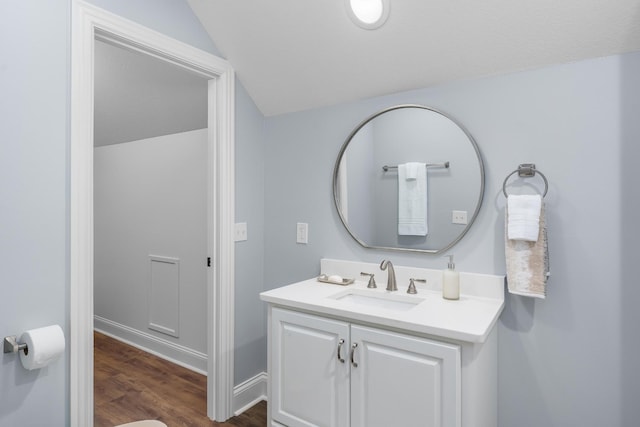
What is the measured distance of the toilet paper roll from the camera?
4.31ft

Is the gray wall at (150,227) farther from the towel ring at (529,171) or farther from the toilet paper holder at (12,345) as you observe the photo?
the towel ring at (529,171)

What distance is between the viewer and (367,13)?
5.64 feet

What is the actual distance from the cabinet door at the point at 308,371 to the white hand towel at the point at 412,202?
0.65 meters

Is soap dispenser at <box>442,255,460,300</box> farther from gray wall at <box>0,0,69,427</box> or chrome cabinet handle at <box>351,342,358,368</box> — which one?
gray wall at <box>0,0,69,427</box>

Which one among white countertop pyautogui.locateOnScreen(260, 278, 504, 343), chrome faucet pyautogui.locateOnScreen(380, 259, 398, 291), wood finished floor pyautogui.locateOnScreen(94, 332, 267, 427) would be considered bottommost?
wood finished floor pyautogui.locateOnScreen(94, 332, 267, 427)

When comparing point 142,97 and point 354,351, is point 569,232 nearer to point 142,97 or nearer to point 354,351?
point 354,351

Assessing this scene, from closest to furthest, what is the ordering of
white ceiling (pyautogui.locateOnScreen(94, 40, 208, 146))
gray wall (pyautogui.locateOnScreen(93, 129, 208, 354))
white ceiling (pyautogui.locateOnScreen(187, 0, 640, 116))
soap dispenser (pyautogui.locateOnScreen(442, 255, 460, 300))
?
1. white ceiling (pyautogui.locateOnScreen(187, 0, 640, 116))
2. soap dispenser (pyautogui.locateOnScreen(442, 255, 460, 300))
3. white ceiling (pyautogui.locateOnScreen(94, 40, 208, 146))
4. gray wall (pyautogui.locateOnScreen(93, 129, 208, 354))

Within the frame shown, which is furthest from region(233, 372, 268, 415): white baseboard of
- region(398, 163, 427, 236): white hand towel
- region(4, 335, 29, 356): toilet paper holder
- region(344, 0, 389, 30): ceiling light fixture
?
region(344, 0, 389, 30): ceiling light fixture

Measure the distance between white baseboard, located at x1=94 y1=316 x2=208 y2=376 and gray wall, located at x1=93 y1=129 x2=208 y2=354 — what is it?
42 mm

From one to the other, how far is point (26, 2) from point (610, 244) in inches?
93.1

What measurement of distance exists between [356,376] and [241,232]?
1148 mm

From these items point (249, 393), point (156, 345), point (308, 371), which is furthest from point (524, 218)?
point (156, 345)

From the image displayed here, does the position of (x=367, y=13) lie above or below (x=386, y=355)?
above

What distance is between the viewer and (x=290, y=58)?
2.05 meters
